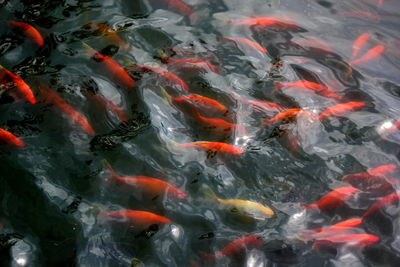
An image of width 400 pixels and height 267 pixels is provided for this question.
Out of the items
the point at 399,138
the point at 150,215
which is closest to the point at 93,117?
the point at 150,215

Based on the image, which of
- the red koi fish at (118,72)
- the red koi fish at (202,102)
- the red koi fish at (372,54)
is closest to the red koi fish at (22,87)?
the red koi fish at (118,72)

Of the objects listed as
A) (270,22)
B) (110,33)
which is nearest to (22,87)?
(110,33)

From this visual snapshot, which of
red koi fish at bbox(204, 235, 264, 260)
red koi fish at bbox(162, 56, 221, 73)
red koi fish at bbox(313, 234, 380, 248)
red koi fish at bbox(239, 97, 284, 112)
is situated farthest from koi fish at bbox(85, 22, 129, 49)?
red koi fish at bbox(313, 234, 380, 248)

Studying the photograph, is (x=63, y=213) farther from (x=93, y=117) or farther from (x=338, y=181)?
(x=338, y=181)

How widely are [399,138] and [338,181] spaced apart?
0.89 metres

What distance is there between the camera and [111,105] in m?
4.13

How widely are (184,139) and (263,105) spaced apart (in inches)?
35.0

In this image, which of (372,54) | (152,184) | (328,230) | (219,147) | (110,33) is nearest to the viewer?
(328,230)

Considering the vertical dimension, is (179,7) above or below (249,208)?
above

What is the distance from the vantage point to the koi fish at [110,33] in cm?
476

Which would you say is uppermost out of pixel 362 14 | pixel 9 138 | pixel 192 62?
pixel 362 14

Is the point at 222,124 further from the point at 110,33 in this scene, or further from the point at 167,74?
the point at 110,33

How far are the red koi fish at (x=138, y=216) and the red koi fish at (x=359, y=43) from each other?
3001mm

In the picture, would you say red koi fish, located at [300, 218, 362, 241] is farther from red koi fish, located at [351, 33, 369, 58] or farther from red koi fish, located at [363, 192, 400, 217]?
red koi fish, located at [351, 33, 369, 58]
